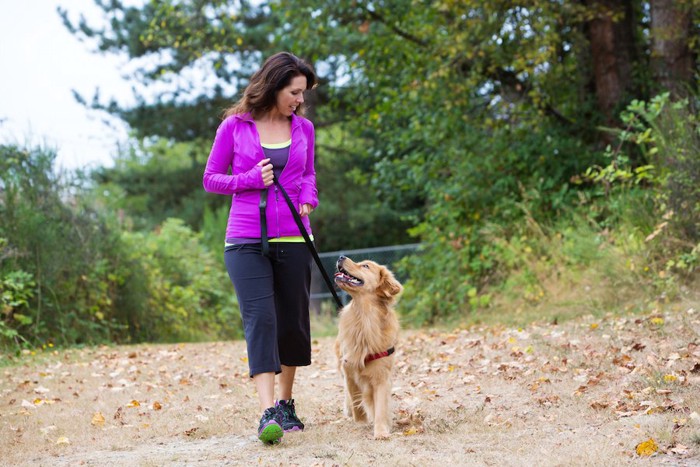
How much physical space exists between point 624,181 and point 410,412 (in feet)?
21.0

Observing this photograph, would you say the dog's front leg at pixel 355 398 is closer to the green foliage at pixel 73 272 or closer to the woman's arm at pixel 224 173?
the woman's arm at pixel 224 173

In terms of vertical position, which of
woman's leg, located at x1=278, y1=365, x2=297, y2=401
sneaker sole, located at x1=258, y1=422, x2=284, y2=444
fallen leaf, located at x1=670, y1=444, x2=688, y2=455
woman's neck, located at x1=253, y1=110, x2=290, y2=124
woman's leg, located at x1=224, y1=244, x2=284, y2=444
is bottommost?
fallen leaf, located at x1=670, y1=444, x2=688, y2=455

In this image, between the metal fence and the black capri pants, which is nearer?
the black capri pants

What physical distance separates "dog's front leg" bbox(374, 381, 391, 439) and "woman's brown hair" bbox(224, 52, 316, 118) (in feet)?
5.71

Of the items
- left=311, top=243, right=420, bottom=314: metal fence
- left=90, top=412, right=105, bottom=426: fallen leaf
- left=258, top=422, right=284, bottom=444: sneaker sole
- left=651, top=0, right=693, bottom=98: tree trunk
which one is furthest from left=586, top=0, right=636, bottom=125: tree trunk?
left=258, top=422, right=284, bottom=444: sneaker sole

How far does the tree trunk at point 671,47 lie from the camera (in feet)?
36.3

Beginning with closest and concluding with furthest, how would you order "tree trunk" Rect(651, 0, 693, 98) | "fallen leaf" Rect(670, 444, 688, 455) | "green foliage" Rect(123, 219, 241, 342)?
"fallen leaf" Rect(670, 444, 688, 455), "tree trunk" Rect(651, 0, 693, 98), "green foliage" Rect(123, 219, 241, 342)

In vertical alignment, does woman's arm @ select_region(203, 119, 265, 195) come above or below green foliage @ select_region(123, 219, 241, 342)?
above

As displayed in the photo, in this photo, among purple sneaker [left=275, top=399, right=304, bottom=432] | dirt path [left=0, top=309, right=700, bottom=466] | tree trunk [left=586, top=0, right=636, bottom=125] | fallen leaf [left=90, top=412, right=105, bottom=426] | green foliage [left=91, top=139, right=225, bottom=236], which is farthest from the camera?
green foliage [left=91, top=139, right=225, bottom=236]

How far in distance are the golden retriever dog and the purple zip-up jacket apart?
418mm

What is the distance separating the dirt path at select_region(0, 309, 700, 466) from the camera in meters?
4.27

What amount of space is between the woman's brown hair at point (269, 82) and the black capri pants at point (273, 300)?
2.63ft

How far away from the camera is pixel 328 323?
16.3 meters

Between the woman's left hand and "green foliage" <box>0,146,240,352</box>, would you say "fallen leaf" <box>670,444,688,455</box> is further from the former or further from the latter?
"green foliage" <box>0,146,240,352</box>
